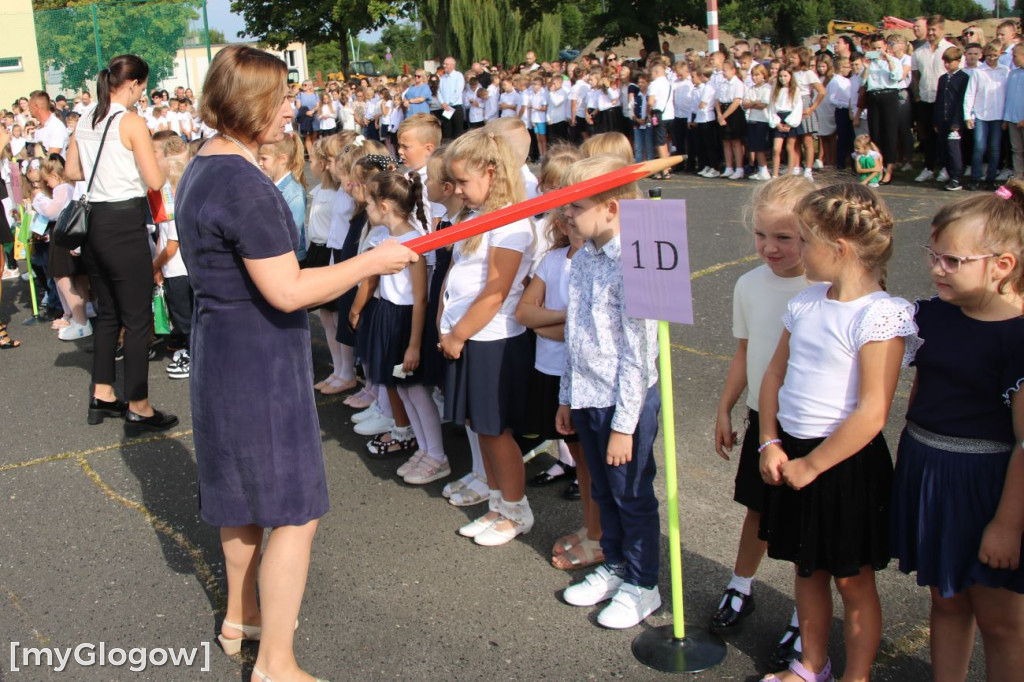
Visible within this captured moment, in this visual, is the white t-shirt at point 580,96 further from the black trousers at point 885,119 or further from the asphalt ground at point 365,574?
the asphalt ground at point 365,574

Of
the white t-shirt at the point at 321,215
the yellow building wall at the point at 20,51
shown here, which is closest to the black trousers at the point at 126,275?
the white t-shirt at the point at 321,215

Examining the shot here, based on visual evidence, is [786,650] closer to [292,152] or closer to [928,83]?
[292,152]

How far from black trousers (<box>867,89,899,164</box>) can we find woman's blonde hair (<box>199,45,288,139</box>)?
452 inches

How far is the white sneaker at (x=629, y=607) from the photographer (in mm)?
3373

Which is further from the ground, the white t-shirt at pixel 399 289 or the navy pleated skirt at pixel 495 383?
the white t-shirt at pixel 399 289

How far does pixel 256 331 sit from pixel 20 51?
28681mm

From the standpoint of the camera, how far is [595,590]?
3551mm

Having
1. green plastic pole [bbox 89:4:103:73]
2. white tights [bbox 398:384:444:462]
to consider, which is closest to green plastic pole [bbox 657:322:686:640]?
white tights [bbox 398:384:444:462]

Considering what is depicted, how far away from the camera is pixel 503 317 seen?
406 cm

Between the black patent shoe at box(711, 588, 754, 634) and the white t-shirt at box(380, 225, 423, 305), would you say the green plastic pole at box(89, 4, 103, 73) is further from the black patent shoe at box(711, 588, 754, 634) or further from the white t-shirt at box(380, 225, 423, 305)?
the black patent shoe at box(711, 588, 754, 634)

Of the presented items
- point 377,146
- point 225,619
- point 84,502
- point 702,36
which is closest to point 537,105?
point 377,146

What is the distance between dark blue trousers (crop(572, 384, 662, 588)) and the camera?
3.33 meters

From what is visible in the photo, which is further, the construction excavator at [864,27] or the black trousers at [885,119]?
the construction excavator at [864,27]

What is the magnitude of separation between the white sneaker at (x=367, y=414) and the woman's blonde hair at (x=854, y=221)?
347 centimetres
